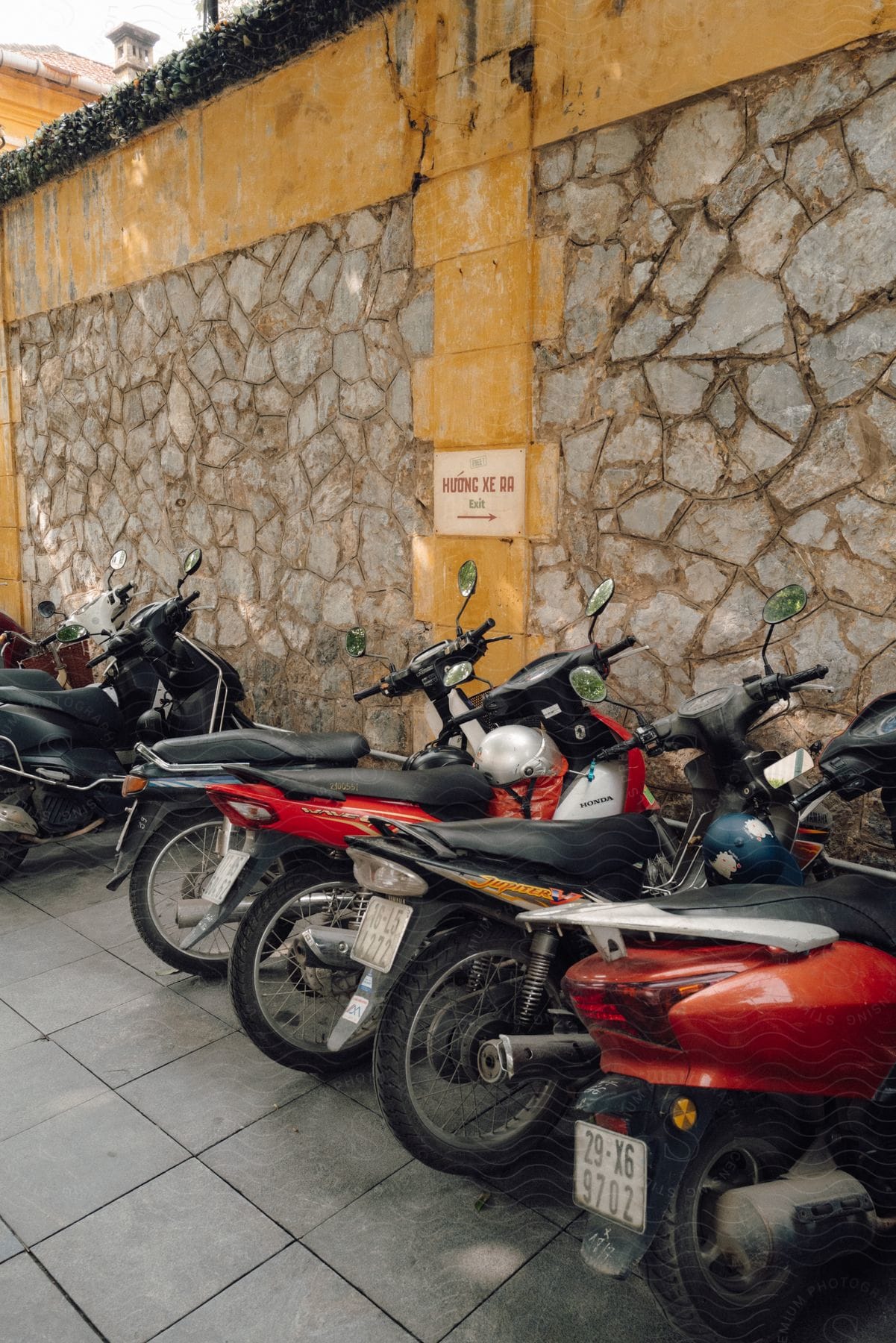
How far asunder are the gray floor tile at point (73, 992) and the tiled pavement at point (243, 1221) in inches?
1.8

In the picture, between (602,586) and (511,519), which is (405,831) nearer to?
(602,586)

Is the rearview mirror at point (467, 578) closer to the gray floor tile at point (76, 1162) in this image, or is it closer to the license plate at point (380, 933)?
the license plate at point (380, 933)

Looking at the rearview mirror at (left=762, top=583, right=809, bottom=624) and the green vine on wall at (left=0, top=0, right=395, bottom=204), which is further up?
the green vine on wall at (left=0, top=0, right=395, bottom=204)

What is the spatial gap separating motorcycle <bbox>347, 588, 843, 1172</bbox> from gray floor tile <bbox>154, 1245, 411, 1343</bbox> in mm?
368

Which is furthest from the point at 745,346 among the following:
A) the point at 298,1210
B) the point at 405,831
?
the point at 298,1210

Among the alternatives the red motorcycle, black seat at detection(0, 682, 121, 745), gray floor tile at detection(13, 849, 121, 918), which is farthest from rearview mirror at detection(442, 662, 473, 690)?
black seat at detection(0, 682, 121, 745)

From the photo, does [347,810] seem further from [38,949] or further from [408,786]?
[38,949]

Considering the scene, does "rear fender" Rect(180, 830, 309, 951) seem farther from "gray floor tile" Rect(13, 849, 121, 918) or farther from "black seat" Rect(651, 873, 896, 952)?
"gray floor tile" Rect(13, 849, 121, 918)

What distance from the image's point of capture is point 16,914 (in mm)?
4320

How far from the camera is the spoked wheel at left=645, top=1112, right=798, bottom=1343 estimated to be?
180 cm

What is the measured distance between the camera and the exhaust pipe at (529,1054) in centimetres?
231

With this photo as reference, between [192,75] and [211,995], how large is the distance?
5235 millimetres

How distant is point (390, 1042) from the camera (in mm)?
2365

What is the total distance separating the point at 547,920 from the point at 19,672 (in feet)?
12.7
